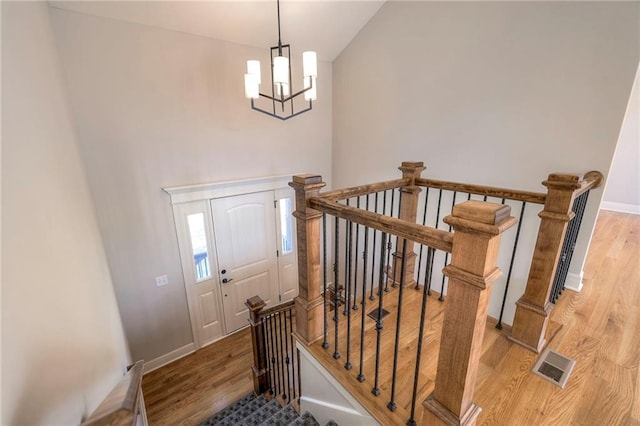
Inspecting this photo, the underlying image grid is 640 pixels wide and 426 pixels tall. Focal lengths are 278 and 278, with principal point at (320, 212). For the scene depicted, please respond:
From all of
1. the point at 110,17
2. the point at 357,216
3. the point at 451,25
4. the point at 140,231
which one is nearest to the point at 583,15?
the point at 451,25

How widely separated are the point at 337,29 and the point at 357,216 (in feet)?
11.2

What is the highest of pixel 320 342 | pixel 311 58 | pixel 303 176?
pixel 311 58

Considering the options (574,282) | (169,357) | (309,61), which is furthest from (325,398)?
(169,357)

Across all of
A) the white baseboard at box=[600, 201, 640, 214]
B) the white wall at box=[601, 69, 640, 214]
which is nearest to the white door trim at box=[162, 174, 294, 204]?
the white wall at box=[601, 69, 640, 214]

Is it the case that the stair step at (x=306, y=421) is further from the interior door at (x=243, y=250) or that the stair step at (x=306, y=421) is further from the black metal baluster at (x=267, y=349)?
the interior door at (x=243, y=250)

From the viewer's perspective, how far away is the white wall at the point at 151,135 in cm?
279

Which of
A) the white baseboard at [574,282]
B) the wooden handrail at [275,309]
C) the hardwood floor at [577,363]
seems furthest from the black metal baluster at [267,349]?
the white baseboard at [574,282]

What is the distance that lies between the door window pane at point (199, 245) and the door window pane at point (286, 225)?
4.02 feet

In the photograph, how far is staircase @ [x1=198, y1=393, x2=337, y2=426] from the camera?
250 cm

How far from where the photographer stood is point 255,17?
10.5 ft

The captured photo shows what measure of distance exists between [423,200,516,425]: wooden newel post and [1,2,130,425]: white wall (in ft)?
4.55

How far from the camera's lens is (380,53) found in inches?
142

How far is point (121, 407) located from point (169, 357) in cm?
390

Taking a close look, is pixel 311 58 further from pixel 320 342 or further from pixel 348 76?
pixel 320 342
